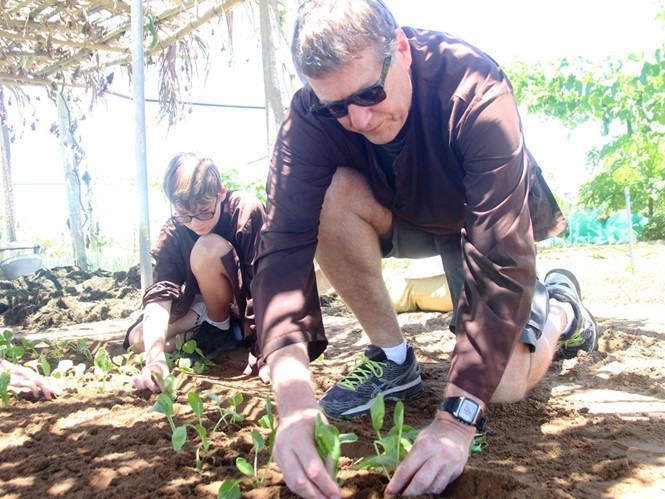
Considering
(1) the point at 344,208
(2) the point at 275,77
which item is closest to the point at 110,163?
(2) the point at 275,77

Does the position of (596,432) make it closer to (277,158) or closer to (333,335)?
(277,158)

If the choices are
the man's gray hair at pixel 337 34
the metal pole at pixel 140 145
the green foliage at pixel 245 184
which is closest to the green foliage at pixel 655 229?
the green foliage at pixel 245 184

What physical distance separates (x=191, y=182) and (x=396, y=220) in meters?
0.98

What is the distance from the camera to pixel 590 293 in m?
5.73

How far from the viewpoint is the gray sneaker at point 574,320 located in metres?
2.70

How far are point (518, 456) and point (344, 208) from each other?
3.35 feet

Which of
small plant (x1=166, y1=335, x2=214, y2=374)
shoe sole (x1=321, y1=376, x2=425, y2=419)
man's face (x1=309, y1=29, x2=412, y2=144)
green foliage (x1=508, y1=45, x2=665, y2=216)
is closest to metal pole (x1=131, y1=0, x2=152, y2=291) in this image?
small plant (x1=166, y1=335, x2=214, y2=374)

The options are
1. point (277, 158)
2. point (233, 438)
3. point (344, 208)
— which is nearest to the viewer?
point (233, 438)

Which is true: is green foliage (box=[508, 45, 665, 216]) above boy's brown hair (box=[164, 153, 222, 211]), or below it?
above

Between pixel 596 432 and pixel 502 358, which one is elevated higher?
pixel 502 358

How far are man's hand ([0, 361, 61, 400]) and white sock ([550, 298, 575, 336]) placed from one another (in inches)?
83.6

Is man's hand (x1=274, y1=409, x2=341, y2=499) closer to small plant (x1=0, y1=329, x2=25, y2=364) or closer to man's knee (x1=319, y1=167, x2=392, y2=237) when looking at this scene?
man's knee (x1=319, y1=167, x2=392, y2=237)

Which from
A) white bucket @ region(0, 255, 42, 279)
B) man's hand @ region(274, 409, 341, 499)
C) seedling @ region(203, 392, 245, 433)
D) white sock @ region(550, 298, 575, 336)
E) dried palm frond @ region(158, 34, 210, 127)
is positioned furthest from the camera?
white bucket @ region(0, 255, 42, 279)

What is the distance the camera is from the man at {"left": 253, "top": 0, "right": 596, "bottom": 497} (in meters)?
1.50
